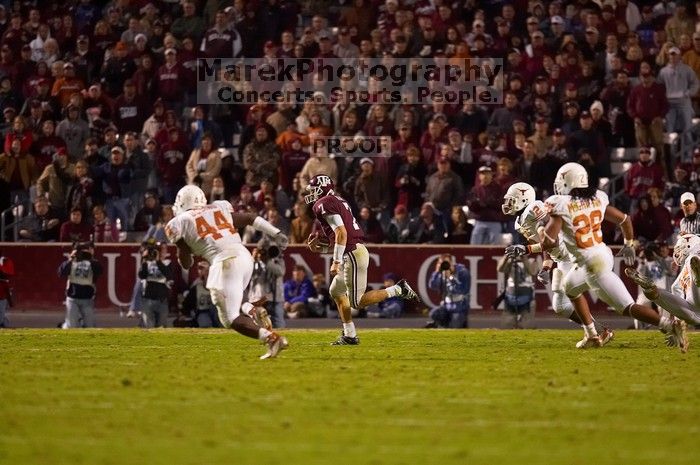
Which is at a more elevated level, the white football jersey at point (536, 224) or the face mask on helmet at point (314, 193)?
the face mask on helmet at point (314, 193)

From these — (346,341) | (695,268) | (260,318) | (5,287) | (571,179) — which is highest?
(571,179)

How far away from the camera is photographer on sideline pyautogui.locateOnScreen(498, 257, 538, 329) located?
1972 cm

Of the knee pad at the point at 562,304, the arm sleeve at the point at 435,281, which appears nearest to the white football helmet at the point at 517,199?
the knee pad at the point at 562,304

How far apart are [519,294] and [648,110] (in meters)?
3.94

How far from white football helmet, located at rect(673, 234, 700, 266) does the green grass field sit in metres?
0.97

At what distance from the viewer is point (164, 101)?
23781 millimetres

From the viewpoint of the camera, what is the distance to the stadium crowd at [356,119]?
21.2m

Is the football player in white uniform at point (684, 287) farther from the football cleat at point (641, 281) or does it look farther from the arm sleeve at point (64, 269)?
the arm sleeve at point (64, 269)

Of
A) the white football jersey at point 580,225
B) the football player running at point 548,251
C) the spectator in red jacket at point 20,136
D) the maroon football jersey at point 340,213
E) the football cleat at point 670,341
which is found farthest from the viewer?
the spectator in red jacket at point 20,136

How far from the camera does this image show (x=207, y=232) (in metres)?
13.3

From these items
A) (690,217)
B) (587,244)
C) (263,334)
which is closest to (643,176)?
(690,217)

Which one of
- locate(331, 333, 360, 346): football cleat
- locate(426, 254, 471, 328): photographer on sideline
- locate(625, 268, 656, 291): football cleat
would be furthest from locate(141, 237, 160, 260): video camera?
locate(625, 268, 656, 291): football cleat

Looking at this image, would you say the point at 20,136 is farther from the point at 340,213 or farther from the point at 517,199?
the point at 517,199

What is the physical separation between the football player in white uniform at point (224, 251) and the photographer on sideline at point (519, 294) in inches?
268
